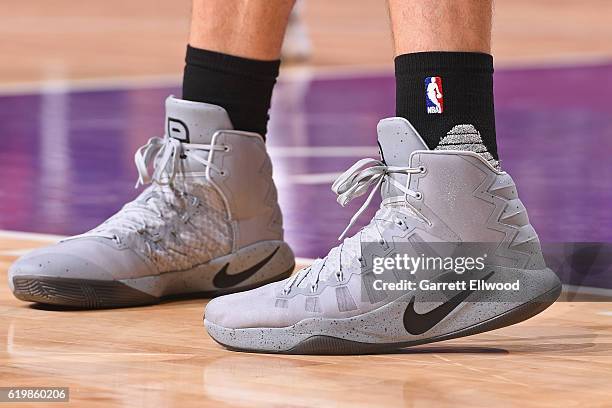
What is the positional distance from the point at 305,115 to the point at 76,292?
2.77 m

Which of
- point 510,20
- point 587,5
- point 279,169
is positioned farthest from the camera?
point 587,5

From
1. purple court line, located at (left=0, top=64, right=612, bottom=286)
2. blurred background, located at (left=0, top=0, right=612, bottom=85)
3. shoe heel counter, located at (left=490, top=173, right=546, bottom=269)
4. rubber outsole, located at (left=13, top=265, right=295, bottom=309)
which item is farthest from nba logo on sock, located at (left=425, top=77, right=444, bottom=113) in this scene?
blurred background, located at (left=0, top=0, right=612, bottom=85)

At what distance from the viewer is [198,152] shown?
2145 mm

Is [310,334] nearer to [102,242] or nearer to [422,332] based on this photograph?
[422,332]

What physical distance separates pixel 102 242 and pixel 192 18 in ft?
1.19

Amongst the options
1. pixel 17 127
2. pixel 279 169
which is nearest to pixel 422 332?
pixel 279 169

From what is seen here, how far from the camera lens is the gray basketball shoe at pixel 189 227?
209 cm

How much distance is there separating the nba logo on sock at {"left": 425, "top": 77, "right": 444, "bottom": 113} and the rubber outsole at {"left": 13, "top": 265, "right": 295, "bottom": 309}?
0.56 m

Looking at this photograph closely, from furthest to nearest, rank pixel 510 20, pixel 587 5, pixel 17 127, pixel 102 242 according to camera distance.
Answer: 1. pixel 587 5
2. pixel 510 20
3. pixel 17 127
4. pixel 102 242

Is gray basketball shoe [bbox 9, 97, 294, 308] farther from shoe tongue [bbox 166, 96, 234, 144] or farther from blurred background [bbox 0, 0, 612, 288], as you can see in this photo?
blurred background [bbox 0, 0, 612, 288]

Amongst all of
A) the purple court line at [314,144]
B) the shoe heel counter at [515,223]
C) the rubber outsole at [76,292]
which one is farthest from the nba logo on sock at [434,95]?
the purple court line at [314,144]

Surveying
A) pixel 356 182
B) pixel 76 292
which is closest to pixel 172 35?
pixel 76 292

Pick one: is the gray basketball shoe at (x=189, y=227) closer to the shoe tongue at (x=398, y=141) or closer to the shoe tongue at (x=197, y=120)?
the shoe tongue at (x=197, y=120)

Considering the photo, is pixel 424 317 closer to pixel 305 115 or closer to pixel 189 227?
pixel 189 227
